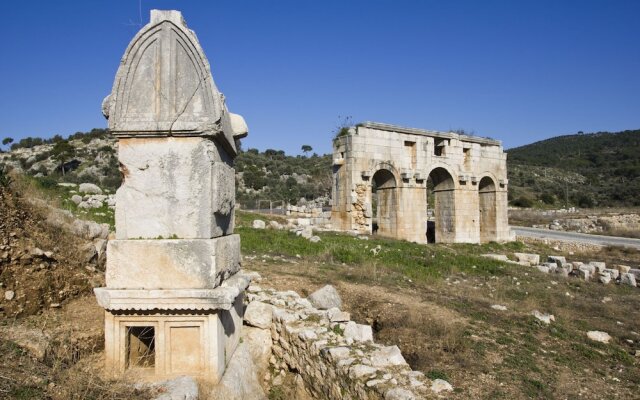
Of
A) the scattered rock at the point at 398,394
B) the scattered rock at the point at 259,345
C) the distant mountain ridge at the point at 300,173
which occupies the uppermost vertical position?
the distant mountain ridge at the point at 300,173

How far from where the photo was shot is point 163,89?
312 centimetres

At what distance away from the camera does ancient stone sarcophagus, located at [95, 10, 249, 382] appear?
3094 millimetres

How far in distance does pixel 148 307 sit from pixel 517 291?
8.24 metres

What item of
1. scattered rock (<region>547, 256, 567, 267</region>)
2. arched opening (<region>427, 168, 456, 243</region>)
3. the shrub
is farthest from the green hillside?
scattered rock (<region>547, 256, 567, 267</region>)

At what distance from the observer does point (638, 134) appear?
72.4 meters

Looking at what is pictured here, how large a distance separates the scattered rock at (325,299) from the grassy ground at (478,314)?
50cm

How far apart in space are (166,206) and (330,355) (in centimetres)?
200

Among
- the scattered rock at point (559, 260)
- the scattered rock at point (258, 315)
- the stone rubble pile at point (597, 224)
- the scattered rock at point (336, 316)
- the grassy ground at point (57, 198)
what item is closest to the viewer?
the scattered rock at point (258, 315)

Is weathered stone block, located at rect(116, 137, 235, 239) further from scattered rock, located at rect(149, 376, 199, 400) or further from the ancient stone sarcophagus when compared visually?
scattered rock, located at rect(149, 376, 199, 400)

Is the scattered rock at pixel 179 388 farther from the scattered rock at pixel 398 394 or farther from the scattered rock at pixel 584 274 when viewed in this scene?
the scattered rock at pixel 584 274

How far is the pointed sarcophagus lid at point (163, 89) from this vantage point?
10.2 ft

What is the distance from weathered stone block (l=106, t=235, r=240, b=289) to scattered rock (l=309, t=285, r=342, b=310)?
313 centimetres

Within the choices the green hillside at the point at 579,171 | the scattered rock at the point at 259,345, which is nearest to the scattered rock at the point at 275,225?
the scattered rock at the point at 259,345

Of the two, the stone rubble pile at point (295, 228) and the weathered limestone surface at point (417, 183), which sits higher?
the weathered limestone surface at point (417, 183)
